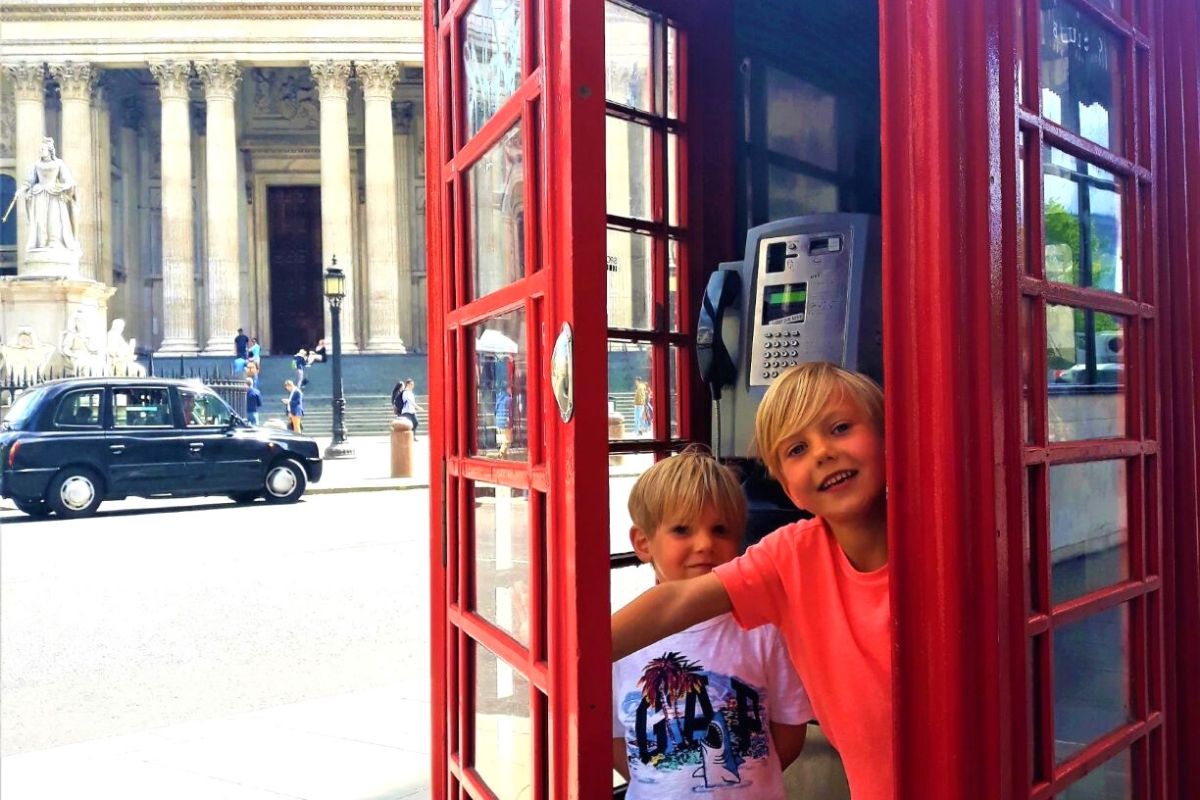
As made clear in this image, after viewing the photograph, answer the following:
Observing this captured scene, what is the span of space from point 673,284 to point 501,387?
1435 mm

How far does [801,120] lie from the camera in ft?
13.7

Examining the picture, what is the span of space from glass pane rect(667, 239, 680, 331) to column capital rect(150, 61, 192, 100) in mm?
40641

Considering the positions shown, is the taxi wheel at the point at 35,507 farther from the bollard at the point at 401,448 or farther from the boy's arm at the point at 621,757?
the boy's arm at the point at 621,757

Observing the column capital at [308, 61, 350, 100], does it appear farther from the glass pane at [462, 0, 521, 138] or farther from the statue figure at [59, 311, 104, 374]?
the glass pane at [462, 0, 521, 138]

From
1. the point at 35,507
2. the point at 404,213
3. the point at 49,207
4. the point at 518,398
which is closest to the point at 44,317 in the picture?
the point at 49,207

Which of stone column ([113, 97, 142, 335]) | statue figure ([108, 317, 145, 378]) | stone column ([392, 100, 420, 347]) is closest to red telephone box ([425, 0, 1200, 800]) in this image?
statue figure ([108, 317, 145, 378])

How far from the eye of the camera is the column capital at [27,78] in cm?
4022

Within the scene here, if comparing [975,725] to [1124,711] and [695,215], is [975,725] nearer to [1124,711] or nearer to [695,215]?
[1124,711]

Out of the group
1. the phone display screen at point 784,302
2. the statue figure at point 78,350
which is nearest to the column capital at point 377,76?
the statue figure at point 78,350

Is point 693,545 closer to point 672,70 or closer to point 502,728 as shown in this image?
point 502,728

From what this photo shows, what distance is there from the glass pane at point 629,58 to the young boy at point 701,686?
5.55 feet

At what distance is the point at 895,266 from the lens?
186 centimetres

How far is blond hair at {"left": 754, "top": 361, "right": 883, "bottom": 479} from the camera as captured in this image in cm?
212

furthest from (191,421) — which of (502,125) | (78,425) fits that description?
(502,125)
